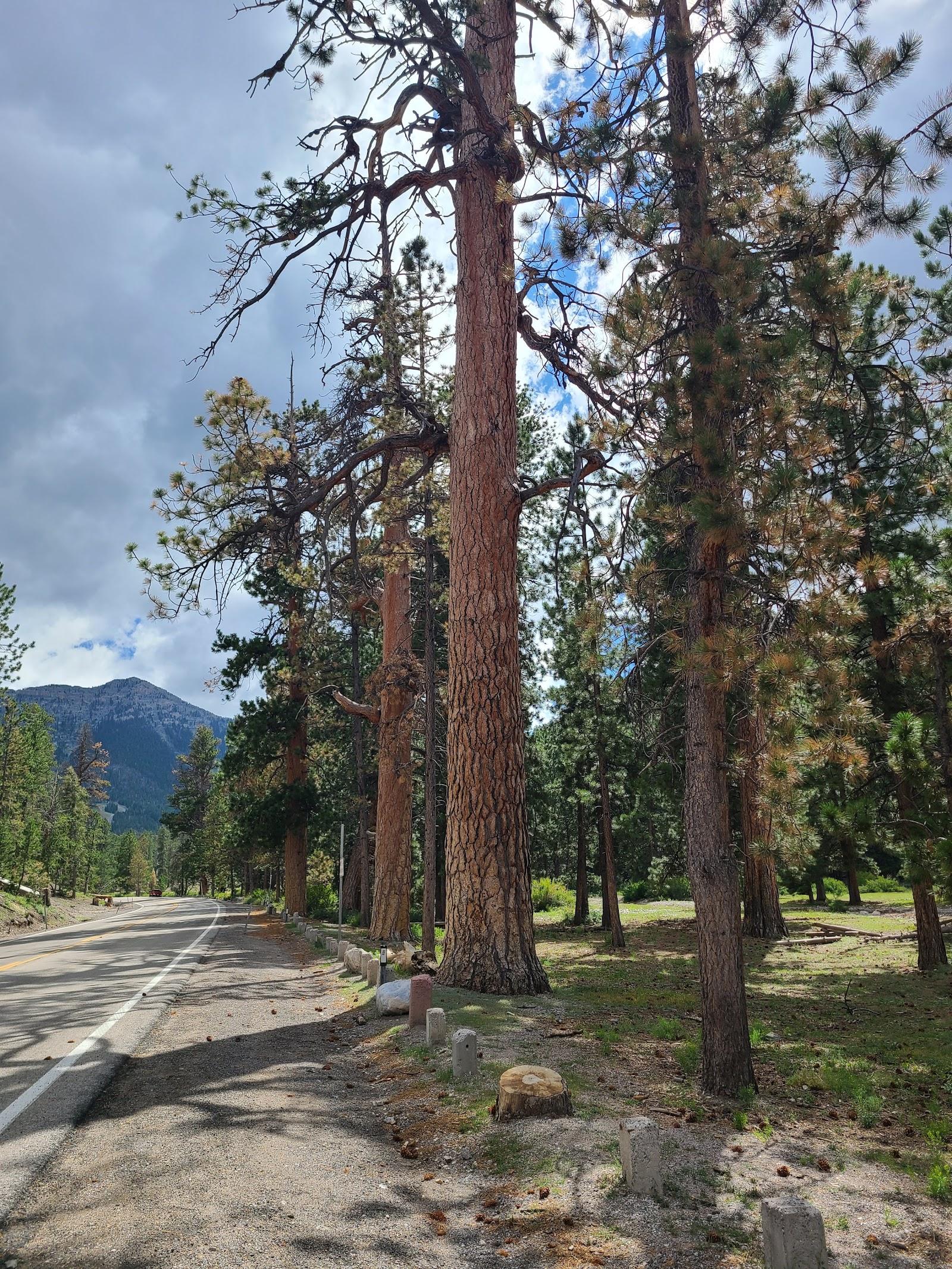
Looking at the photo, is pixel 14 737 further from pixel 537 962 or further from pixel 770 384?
pixel 770 384

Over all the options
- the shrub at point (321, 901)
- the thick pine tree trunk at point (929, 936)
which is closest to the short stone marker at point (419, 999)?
the thick pine tree trunk at point (929, 936)

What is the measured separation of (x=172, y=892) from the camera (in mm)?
137250

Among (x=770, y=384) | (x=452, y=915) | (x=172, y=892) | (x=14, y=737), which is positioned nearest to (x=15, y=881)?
(x=14, y=737)

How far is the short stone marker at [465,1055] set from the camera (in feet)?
20.2

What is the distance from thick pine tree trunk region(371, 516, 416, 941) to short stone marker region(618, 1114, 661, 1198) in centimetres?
1426

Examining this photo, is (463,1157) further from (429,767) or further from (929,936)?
(929,936)

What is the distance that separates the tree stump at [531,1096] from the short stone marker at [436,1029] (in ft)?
6.45

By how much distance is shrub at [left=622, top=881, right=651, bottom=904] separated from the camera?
139ft

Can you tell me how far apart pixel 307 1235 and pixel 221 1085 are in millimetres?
2898

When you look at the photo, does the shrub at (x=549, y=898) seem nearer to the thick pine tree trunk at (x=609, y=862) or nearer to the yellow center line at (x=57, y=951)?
the thick pine tree trunk at (x=609, y=862)

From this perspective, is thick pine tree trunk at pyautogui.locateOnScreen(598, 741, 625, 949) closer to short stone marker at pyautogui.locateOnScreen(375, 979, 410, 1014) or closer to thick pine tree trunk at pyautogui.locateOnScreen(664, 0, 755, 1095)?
short stone marker at pyautogui.locateOnScreen(375, 979, 410, 1014)

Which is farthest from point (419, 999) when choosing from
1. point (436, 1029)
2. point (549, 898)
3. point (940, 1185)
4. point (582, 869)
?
point (549, 898)

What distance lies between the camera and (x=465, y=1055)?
20.3ft

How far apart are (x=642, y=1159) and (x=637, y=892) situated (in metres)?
40.5
